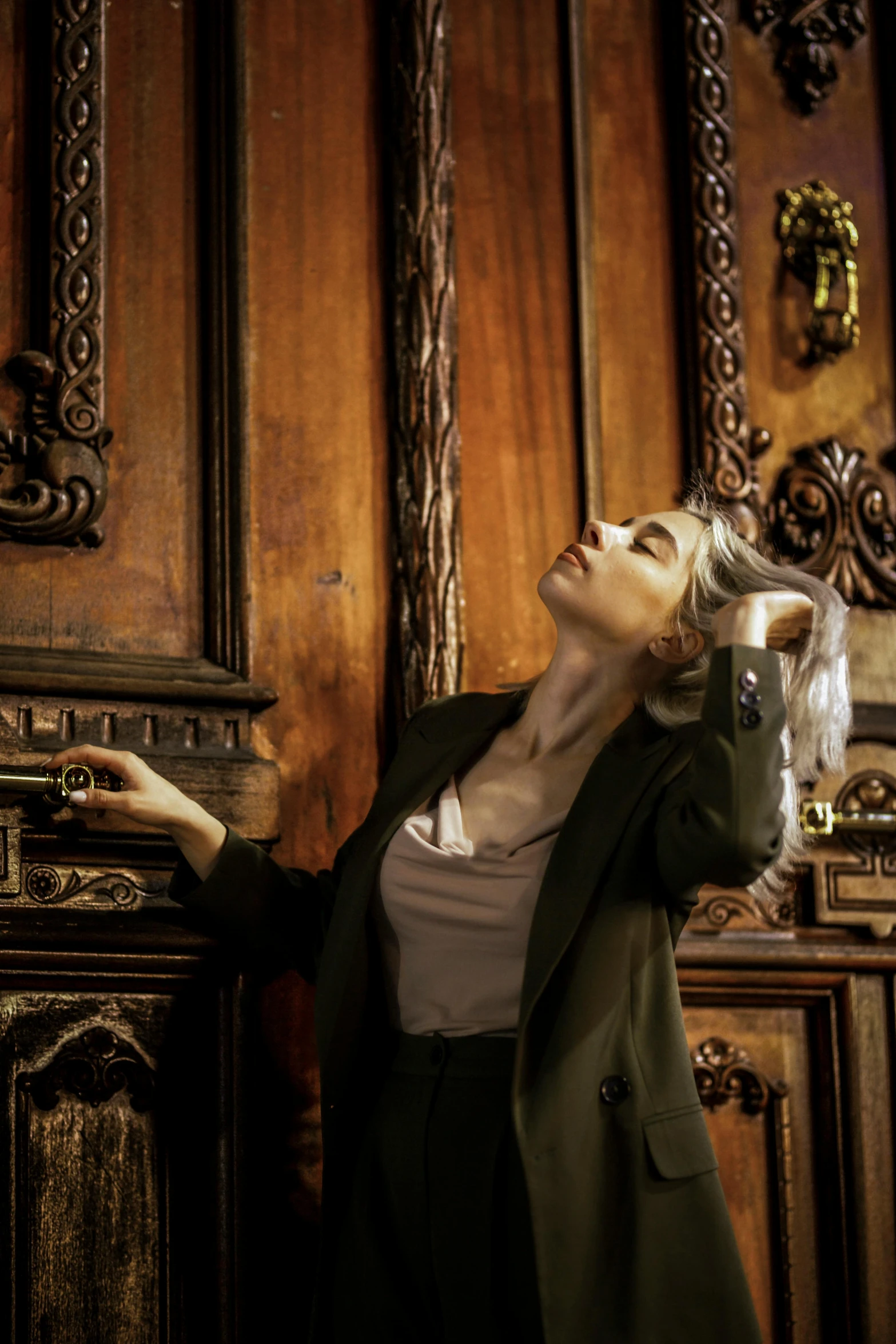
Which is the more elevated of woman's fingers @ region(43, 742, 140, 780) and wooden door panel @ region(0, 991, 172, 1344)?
woman's fingers @ region(43, 742, 140, 780)

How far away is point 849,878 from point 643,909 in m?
0.77

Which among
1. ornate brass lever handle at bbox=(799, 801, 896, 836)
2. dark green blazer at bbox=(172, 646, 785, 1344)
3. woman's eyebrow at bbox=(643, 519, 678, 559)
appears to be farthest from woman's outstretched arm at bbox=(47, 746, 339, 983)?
ornate brass lever handle at bbox=(799, 801, 896, 836)

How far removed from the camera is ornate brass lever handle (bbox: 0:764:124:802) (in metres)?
1.92

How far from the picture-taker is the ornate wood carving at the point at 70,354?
2.10 m

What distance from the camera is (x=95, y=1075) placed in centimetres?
199

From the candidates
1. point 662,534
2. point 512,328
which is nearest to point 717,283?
point 512,328

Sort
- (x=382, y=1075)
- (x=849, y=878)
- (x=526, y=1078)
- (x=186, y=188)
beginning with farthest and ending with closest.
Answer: (x=849, y=878) → (x=186, y=188) → (x=382, y=1075) → (x=526, y=1078)

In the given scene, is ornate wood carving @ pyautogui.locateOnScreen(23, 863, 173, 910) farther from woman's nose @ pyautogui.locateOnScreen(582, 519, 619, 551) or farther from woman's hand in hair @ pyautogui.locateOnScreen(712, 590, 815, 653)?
woman's hand in hair @ pyautogui.locateOnScreen(712, 590, 815, 653)

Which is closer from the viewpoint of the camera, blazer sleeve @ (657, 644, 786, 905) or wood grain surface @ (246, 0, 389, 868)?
blazer sleeve @ (657, 644, 786, 905)

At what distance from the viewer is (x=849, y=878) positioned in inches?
95.9

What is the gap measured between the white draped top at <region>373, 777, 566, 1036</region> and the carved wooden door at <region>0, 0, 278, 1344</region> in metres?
0.30

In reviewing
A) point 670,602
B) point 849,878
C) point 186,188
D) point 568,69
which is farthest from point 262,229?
point 849,878

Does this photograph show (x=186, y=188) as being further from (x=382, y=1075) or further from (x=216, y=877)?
(x=382, y=1075)

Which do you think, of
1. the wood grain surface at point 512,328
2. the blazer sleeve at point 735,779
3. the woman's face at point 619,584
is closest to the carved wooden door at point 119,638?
the wood grain surface at point 512,328
